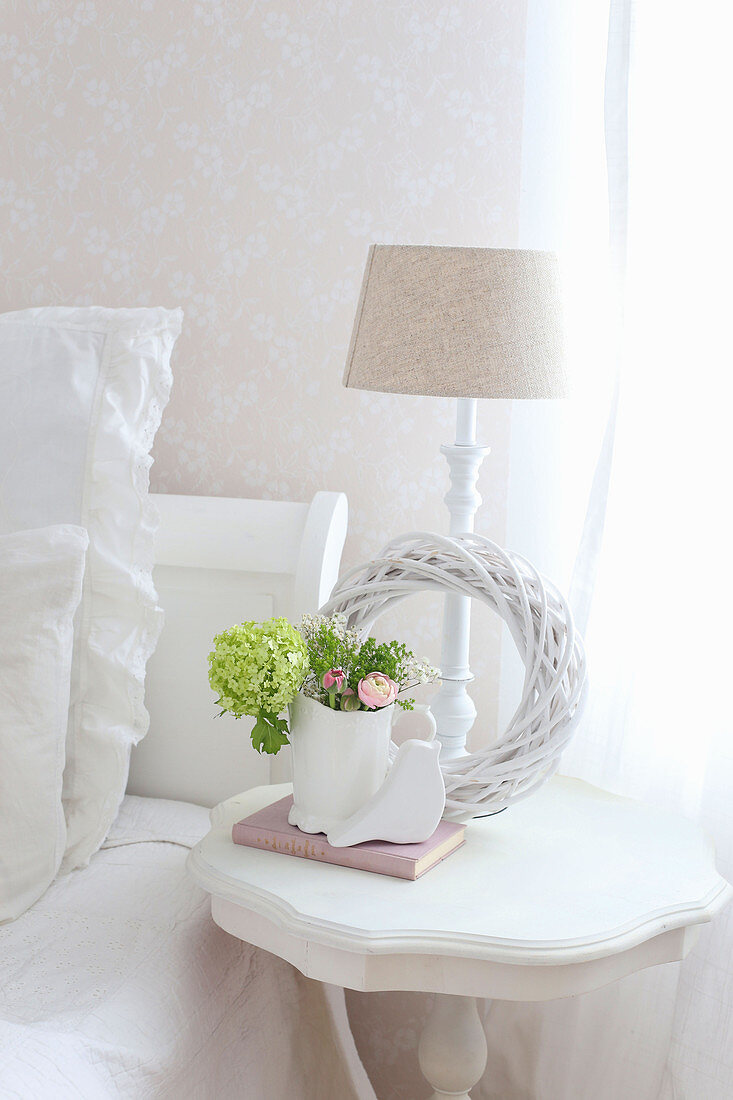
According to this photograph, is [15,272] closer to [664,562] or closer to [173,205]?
[173,205]

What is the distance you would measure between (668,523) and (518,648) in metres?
0.33

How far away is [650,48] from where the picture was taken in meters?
1.19

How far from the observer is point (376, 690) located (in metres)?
0.98

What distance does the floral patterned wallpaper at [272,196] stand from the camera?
1389 mm

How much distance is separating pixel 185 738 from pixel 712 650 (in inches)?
28.9

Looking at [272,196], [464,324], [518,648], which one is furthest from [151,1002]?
[272,196]

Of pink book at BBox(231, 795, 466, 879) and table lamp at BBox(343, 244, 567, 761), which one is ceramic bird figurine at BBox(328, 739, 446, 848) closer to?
pink book at BBox(231, 795, 466, 879)

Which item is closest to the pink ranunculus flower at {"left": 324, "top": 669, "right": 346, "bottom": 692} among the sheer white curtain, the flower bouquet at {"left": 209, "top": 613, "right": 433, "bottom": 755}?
the flower bouquet at {"left": 209, "top": 613, "right": 433, "bottom": 755}

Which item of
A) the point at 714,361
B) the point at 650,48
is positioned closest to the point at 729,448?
the point at 714,361

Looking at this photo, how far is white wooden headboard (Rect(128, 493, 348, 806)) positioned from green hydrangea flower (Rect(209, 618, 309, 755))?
0.38 metres

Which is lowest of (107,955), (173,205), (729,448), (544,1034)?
(544,1034)

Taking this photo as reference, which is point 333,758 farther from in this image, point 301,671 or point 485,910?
point 485,910

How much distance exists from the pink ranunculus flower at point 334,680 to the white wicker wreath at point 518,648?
0.12 metres

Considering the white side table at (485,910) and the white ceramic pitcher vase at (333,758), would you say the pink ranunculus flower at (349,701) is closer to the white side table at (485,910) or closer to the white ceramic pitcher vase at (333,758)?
the white ceramic pitcher vase at (333,758)
